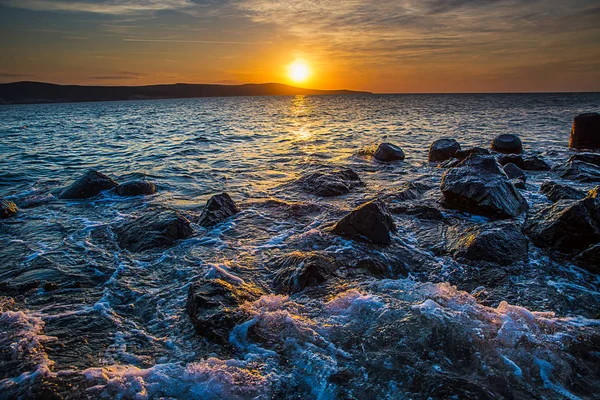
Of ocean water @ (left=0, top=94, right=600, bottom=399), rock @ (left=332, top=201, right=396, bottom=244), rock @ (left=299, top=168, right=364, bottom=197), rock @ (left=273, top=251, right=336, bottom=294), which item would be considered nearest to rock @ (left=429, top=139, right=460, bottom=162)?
rock @ (left=299, top=168, right=364, bottom=197)

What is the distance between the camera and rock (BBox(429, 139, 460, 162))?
15.3 metres

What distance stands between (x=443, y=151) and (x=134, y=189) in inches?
503

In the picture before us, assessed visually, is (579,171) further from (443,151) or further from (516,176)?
(443,151)

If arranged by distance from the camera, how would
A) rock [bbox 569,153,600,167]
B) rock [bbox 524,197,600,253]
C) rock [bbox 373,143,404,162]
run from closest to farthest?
rock [bbox 524,197,600,253] → rock [bbox 569,153,600,167] → rock [bbox 373,143,404,162]

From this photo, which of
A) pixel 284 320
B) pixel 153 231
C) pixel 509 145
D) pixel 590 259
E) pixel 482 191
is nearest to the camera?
pixel 284 320

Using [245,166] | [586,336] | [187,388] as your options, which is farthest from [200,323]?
[245,166]

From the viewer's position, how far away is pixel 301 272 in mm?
5426

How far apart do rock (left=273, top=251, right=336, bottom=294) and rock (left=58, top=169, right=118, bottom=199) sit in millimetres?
7586

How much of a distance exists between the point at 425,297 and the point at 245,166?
1138 cm

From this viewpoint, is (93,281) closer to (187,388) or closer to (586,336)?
(187,388)

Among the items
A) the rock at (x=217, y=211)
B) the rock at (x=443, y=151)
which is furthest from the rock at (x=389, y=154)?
the rock at (x=217, y=211)

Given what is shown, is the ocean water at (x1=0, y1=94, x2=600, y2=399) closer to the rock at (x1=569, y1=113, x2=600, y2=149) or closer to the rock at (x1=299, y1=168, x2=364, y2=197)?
the rock at (x1=299, y1=168, x2=364, y2=197)

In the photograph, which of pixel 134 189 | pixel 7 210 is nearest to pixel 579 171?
pixel 134 189

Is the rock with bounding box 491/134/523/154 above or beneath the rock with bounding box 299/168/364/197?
above
